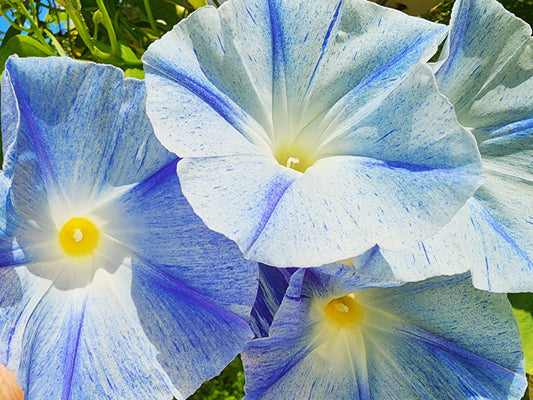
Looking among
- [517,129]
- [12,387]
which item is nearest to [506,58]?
[517,129]

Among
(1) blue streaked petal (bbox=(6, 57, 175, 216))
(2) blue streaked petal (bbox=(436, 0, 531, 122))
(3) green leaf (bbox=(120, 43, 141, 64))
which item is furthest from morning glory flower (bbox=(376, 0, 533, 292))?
(3) green leaf (bbox=(120, 43, 141, 64))

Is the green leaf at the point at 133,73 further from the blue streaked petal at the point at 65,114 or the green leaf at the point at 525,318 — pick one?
the green leaf at the point at 525,318

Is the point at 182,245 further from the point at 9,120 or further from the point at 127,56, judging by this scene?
the point at 127,56

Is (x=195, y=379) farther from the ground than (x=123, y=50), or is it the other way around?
(x=123, y=50)

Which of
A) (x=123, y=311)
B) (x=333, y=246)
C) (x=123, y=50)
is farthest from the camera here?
(x=123, y=50)

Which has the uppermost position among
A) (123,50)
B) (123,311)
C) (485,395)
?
(123,50)

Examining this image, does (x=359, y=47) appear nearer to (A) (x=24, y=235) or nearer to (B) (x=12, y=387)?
(A) (x=24, y=235)

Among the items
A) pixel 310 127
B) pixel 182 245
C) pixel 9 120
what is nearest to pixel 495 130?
pixel 310 127
